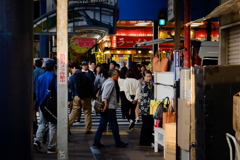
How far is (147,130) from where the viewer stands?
1150 cm

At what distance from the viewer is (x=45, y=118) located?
33.7 feet

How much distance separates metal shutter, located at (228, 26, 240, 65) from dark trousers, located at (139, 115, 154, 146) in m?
2.34

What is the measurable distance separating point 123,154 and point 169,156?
1669 mm

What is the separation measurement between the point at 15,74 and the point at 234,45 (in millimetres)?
6743

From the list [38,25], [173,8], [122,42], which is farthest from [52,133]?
[122,42]

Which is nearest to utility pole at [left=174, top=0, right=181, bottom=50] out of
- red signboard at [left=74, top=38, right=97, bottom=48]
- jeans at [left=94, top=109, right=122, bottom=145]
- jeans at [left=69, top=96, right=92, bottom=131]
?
jeans at [left=69, top=96, right=92, bottom=131]

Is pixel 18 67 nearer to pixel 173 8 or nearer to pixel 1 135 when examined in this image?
pixel 1 135

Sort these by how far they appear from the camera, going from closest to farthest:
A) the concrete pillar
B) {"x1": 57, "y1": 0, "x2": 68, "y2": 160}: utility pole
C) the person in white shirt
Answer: the concrete pillar < {"x1": 57, "y1": 0, "x2": 68, "y2": 160}: utility pole < the person in white shirt

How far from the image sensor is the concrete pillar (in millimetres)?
5672

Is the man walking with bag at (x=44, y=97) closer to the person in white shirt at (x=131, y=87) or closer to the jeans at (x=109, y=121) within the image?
the jeans at (x=109, y=121)

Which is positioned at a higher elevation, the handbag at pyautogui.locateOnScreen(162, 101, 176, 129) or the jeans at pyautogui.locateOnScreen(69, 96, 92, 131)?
the handbag at pyautogui.locateOnScreen(162, 101, 176, 129)

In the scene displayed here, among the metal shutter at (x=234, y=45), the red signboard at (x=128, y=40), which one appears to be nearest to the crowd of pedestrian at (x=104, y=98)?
the metal shutter at (x=234, y=45)

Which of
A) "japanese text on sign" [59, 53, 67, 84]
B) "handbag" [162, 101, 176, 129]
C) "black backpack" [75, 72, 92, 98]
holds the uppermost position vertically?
"japanese text on sign" [59, 53, 67, 84]

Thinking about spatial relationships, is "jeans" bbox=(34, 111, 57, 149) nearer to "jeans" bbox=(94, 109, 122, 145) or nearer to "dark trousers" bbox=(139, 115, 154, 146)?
"jeans" bbox=(94, 109, 122, 145)
